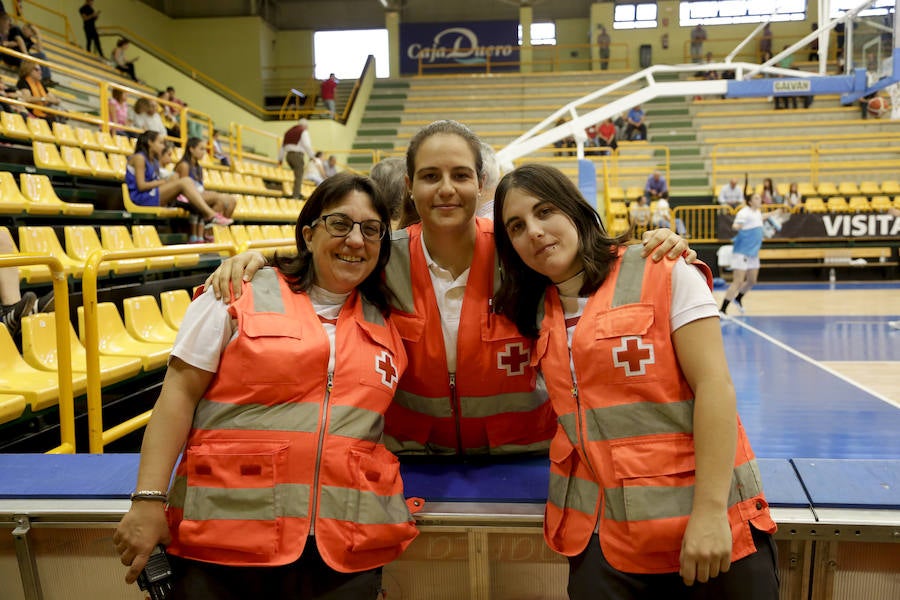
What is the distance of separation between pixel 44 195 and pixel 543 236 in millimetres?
5204

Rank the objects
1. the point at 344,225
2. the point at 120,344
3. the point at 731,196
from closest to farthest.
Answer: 1. the point at 344,225
2. the point at 120,344
3. the point at 731,196

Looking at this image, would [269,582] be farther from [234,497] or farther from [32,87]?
[32,87]

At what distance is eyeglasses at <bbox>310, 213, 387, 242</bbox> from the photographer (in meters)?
1.58

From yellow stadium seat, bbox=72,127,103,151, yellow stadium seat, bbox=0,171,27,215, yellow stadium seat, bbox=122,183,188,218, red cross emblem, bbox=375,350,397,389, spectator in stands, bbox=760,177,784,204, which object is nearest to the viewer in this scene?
red cross emblem, bbox=375,350,397,389

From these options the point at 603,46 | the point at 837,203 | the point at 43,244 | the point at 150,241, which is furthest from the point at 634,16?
the point at 43,244

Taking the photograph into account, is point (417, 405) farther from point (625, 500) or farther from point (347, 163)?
point (347, 163)

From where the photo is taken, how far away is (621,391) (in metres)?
1.39

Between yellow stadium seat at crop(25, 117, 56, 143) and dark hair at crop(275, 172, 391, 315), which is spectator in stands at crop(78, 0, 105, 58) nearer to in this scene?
yellow stadium seat at crop(25, 117, 56, 143)

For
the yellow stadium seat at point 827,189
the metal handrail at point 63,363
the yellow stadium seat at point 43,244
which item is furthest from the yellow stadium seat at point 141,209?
the yellow stadium seat at point 827,189

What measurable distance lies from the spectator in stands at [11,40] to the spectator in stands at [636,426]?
9.52 meters

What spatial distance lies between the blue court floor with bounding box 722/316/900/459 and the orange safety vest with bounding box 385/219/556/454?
2.31 meters

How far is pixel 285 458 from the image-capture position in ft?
4.67

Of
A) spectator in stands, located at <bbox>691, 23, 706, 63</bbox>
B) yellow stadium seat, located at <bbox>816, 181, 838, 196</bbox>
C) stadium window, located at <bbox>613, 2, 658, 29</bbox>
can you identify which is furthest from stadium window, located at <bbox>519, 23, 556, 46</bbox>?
yellow stadium seat, located at <bbox>816, 181, 838, 196</bbox>

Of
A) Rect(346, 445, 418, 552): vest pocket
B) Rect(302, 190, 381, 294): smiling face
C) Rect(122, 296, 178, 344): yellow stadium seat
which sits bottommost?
Rect(346, 445, 418, 552): vest pocket
